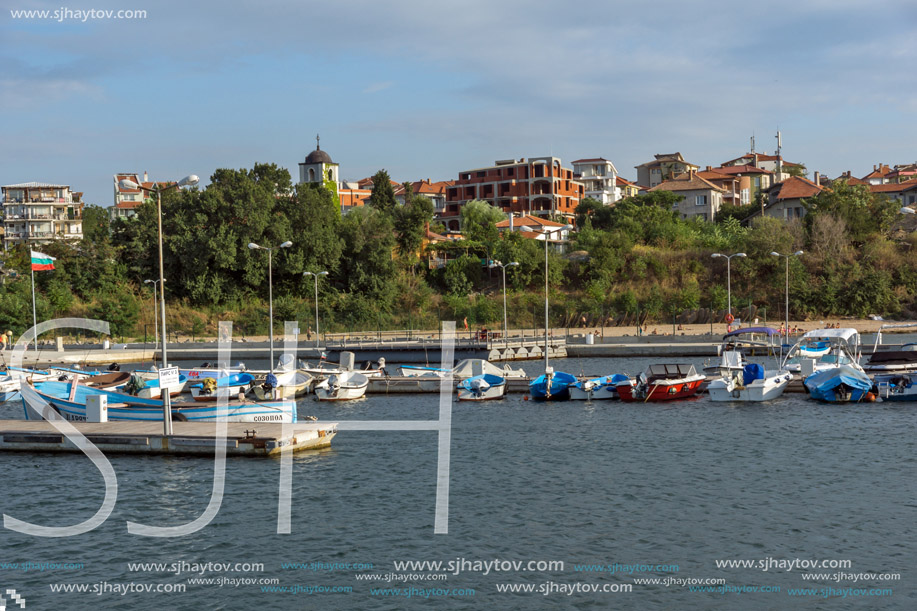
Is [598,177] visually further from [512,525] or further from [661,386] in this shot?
[512,525]

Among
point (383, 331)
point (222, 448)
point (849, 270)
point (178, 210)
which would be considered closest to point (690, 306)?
point (849, 270)

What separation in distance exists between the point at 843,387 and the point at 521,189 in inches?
2917

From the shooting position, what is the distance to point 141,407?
29.9 m

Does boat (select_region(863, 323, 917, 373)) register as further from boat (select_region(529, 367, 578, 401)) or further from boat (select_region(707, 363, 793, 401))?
boat (select_region(529, 367, 578, 401))

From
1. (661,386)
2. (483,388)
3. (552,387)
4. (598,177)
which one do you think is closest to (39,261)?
(483,388)

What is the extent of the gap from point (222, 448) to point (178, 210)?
2127 inches

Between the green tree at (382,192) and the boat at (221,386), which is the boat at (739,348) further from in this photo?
the green tree at (382,192)

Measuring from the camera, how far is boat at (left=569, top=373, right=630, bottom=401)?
1398 inches

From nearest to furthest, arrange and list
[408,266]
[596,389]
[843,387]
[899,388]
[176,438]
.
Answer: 1. [176,438]
2. [843,387]
3. [899,388]
4. [596,389]
5. [408,266]

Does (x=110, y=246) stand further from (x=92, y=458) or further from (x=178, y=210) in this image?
(x=92, y=458)

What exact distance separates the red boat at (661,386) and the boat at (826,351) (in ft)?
16.8

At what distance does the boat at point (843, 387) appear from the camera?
33.0m

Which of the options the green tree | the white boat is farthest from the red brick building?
the white boat

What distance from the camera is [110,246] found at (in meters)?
77.7
